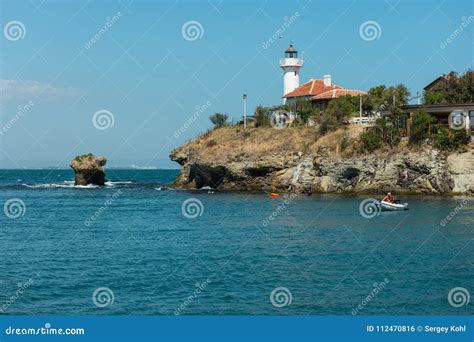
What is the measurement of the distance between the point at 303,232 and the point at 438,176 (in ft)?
99.0

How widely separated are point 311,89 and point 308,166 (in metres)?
23.1

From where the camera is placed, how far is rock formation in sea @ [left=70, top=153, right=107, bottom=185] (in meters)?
107

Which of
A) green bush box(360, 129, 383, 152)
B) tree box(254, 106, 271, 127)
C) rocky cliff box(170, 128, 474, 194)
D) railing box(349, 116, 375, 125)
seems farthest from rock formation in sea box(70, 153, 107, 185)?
green bush box(360, 129, 383, 152)

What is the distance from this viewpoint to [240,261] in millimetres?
35594

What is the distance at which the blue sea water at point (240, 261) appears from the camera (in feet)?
88.5

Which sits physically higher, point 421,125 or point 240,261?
point 421,125

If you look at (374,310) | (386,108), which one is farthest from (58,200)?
(374,310)

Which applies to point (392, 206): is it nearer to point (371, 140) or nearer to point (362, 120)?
point (371, 140)

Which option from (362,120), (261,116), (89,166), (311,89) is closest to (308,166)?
(362,120)

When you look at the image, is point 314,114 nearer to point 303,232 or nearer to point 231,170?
point 231,170

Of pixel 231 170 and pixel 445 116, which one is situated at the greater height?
pixel 445 116

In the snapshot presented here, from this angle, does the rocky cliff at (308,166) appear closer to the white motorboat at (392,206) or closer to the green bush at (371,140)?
the green bush at (371,140)

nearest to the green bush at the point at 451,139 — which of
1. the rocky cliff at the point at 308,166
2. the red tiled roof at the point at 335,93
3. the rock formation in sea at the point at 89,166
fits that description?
the rocky cliff at the point at 308,166

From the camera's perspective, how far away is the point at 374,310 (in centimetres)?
2609
